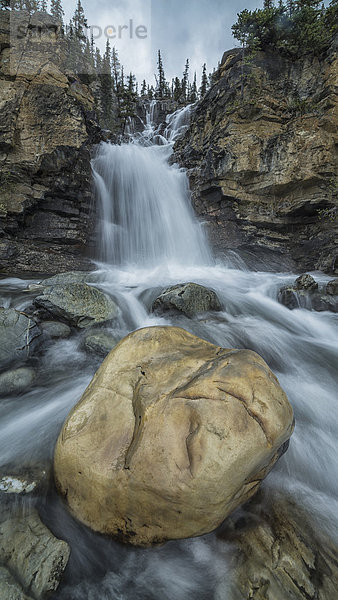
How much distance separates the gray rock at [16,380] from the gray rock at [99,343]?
41.5 inches

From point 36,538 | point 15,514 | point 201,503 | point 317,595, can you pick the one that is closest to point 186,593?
point 201,503

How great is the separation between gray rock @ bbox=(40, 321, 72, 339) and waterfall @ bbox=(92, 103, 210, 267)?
7234 mm

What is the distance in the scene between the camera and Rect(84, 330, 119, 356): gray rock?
185 inches

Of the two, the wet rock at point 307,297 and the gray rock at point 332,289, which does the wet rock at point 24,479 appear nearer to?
the wet rock at point 307,297

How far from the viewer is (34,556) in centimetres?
159

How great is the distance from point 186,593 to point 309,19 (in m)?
20.6

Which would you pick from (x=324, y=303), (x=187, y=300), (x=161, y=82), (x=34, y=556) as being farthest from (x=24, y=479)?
(x=161, y=82)

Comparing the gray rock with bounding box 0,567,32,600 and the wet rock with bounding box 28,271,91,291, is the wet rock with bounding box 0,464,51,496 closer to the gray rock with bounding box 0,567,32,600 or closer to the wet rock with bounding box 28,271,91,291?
the gray rock with bounding box 0,567,32,600

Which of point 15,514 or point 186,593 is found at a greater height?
point 15,514

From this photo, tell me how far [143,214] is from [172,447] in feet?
45.0

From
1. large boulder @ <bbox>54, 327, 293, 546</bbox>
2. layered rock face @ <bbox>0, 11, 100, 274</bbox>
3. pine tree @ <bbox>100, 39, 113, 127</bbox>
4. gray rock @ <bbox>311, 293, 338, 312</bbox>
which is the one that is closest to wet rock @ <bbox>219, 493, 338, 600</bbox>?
large boulder @ <bbox>54, 327, 293, 546</bbox>

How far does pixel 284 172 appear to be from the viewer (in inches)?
439

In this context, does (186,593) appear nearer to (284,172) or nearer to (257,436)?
(257,436)

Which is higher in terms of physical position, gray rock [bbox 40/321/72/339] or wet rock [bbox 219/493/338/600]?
gray rock [bbox 40/321/72/339]
